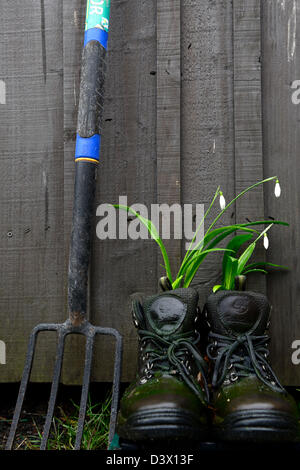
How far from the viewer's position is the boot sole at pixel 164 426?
2.78 ft

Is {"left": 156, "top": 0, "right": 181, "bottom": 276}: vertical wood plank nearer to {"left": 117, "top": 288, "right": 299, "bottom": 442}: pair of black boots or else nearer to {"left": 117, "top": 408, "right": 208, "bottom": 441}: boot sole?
{"left": 117, "top": 288, "right": 299, "bottom": 442}: pair of black boots

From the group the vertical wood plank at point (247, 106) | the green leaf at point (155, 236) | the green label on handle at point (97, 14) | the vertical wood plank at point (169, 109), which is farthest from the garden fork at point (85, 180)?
the vertical wood plank at point (247, 106)

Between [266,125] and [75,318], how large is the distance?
2.73 feet

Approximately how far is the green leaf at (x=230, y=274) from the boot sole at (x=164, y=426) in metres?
0.40

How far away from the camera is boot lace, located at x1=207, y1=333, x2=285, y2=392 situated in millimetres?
974

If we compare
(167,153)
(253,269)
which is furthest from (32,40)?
(253,269)

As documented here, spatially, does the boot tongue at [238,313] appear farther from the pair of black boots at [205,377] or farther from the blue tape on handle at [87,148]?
the blue tape on handle at [87,148]

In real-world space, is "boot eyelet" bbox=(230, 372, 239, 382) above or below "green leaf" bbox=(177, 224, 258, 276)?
below

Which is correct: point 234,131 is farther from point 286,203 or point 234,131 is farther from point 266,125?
point 286,203

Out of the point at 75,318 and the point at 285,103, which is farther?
the point at 285,103

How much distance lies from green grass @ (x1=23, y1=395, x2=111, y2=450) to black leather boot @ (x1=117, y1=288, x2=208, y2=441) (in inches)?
11.7

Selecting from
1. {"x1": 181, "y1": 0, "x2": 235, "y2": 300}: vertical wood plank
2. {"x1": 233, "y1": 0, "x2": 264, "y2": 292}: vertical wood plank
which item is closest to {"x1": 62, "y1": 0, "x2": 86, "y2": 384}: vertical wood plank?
{"x1": 181, "y1": 0, "x2": 235, "y2": 300}: vertical wood plank

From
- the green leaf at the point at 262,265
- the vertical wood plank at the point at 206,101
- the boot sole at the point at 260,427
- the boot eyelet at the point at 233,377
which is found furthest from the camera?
the vertical wood plank at the point at 206,101

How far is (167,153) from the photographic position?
1379mm
